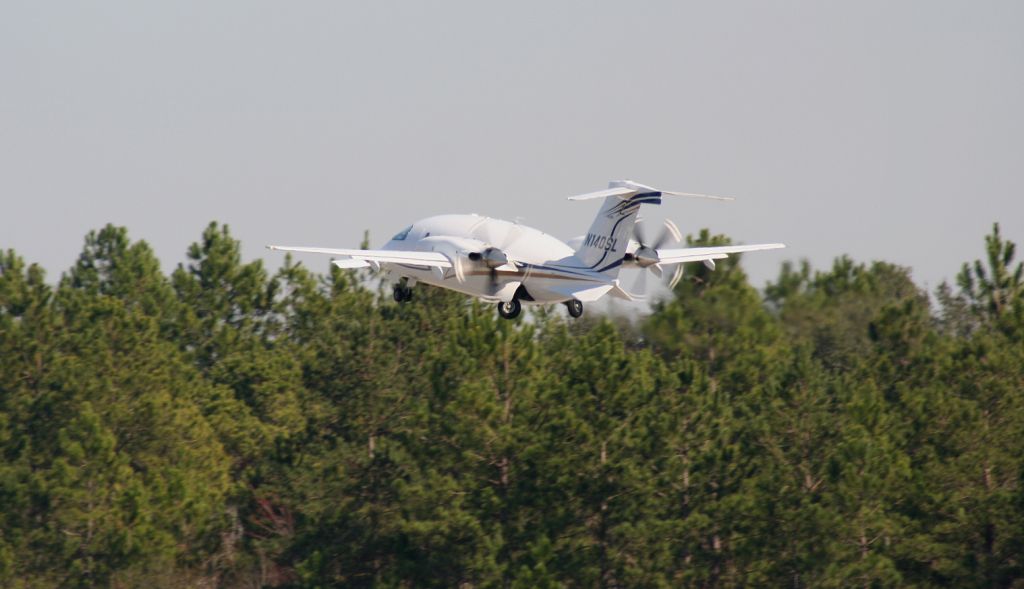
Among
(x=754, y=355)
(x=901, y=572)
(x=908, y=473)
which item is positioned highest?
(x=754, y=355)

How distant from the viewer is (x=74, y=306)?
92188mm

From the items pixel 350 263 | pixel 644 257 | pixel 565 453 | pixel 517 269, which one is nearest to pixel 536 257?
pixel 517 269

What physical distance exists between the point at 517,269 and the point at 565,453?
760 inches

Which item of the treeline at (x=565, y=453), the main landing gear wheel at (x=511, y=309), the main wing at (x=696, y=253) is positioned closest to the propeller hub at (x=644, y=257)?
the main wing at (x=696, y=253)

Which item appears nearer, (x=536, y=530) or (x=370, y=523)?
(x=536, y=530)

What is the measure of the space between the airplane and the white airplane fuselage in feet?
0.10

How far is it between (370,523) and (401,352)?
12696 mm

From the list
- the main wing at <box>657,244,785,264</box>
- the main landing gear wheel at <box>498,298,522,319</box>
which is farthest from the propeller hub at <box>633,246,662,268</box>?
the main landing gear wheel at <box>498,298,522,319</box>

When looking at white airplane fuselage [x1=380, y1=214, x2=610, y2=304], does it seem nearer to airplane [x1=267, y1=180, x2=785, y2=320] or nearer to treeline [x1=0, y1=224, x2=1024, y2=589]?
airplane [x1=267, y1=180, x2=785, y2=320]

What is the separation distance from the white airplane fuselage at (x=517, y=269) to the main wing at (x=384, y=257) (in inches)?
8.2

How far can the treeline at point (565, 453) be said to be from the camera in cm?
6075

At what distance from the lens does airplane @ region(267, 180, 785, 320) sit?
45.2 m

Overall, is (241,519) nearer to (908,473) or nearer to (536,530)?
(536,530)

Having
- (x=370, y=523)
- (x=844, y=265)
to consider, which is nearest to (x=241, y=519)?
(x=370, y=523)
